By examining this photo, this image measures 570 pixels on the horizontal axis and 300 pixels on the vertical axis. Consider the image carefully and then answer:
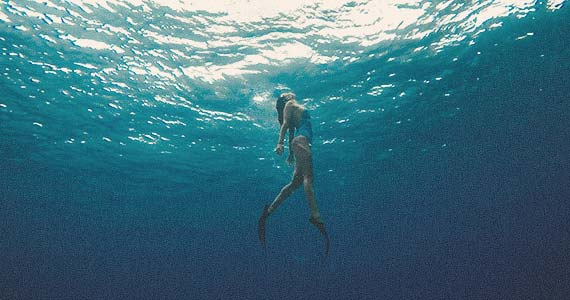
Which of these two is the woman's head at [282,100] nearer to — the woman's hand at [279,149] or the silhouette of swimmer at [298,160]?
the silhouette of swimmer at [298,160]

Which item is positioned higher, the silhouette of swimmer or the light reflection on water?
the light reflection on water

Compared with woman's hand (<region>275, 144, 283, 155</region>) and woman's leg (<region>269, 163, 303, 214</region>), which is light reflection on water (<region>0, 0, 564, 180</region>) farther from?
woman's leg (<region>269, 163, 303, 214</region>)

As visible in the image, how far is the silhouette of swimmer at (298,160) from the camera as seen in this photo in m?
4.76

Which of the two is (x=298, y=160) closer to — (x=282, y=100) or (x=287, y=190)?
(x=287, y=190)

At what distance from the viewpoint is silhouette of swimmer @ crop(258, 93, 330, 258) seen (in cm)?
476

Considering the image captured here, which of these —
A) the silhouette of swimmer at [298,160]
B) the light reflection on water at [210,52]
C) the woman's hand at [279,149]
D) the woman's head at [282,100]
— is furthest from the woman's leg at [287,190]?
the light reflection on water at [210,52]

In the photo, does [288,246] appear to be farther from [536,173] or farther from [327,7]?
[327,7]

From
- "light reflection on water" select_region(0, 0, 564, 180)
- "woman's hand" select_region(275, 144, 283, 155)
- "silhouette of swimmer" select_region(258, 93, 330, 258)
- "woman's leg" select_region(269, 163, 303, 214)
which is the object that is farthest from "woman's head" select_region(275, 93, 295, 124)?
"light reflection on water" select_region(0, 0, 564, 180)

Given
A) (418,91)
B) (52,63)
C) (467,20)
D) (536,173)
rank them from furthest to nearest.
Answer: (536,173)
(418,91)
(52,63)
(467,20)

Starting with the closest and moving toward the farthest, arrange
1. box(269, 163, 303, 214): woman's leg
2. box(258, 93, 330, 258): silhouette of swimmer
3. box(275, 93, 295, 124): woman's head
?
box(258, 93, 330, 258): silhouette of swimmer
box(269, 163, 303, 214): woman's leg
box(275, 93, 295, 124): woman's head

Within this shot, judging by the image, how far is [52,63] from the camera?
12.7 m

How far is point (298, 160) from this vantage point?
205 inches

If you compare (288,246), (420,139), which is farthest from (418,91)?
(288,246)

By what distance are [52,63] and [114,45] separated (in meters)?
3.34
